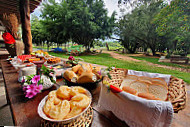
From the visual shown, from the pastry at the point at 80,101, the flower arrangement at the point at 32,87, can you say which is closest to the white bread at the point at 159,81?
the pastry at the point at 80,101

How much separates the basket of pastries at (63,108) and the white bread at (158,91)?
45 centimetres

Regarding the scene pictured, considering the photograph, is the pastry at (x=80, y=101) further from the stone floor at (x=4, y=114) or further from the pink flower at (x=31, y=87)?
the stone floor at (x=4, y=114)

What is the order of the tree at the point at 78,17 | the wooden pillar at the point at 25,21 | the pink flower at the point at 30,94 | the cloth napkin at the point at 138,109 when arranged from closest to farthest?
the cloth napkin at the point at 138,109 < the pink flower at the point at 30,94 < the wooden pillar at the point at 25,21 < the tree at the point at 78,17

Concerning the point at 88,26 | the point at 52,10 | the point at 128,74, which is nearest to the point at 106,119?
the point at 128,74

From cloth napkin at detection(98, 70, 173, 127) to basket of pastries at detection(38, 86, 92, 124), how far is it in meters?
0.11

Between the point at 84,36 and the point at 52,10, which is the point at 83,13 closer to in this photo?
the point at 84,36

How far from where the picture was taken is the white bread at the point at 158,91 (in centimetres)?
50

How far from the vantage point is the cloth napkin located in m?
0.27

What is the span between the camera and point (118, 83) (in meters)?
0.63

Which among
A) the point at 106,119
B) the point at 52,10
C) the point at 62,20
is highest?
the point at 52,10

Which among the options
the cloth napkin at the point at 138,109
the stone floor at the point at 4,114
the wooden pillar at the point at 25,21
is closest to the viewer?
the cloth napkin at the point at 138,109

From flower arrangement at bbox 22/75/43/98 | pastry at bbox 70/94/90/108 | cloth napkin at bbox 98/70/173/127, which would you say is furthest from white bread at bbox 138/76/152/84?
flower arrangement at bbox 22/75/43/98

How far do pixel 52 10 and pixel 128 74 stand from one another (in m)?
8.80

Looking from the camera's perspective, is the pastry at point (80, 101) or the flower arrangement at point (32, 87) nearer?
the pastry at point (80, 101)
